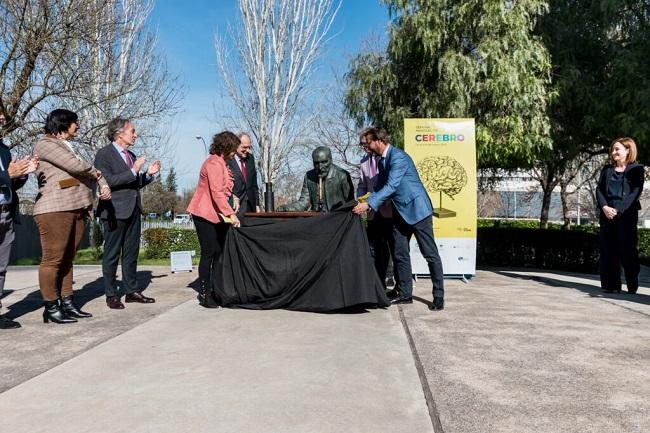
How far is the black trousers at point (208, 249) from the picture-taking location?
19.2ft

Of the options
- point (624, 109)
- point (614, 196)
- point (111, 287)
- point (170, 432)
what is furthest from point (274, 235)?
point (624, 109)

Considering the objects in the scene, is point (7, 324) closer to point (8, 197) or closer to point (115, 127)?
point (8, 197)

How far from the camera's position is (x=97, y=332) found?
4516 millimetres

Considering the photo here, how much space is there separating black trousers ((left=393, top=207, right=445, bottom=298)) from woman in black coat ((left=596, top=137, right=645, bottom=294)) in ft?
8.89

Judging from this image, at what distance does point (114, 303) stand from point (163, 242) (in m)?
10.7

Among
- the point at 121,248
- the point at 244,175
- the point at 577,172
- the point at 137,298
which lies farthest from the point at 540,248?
the point at 577,172

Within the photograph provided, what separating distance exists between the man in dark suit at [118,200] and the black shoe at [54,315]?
2.58 ft

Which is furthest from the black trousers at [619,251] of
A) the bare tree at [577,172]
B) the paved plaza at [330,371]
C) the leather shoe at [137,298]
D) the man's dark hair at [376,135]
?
the leather shoe at [137,298]

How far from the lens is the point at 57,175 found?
4.93 meters

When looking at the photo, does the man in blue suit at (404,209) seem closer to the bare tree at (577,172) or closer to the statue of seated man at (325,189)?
the statue of seated man at (325,189)

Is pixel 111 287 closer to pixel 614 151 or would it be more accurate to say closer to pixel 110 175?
pixel 110 175

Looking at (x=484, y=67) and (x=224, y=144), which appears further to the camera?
(x=484, y=67)

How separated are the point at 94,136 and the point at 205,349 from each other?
1320 centimetres

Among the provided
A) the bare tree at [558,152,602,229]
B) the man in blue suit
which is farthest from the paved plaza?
the bare tree at [558,152,602,229]
